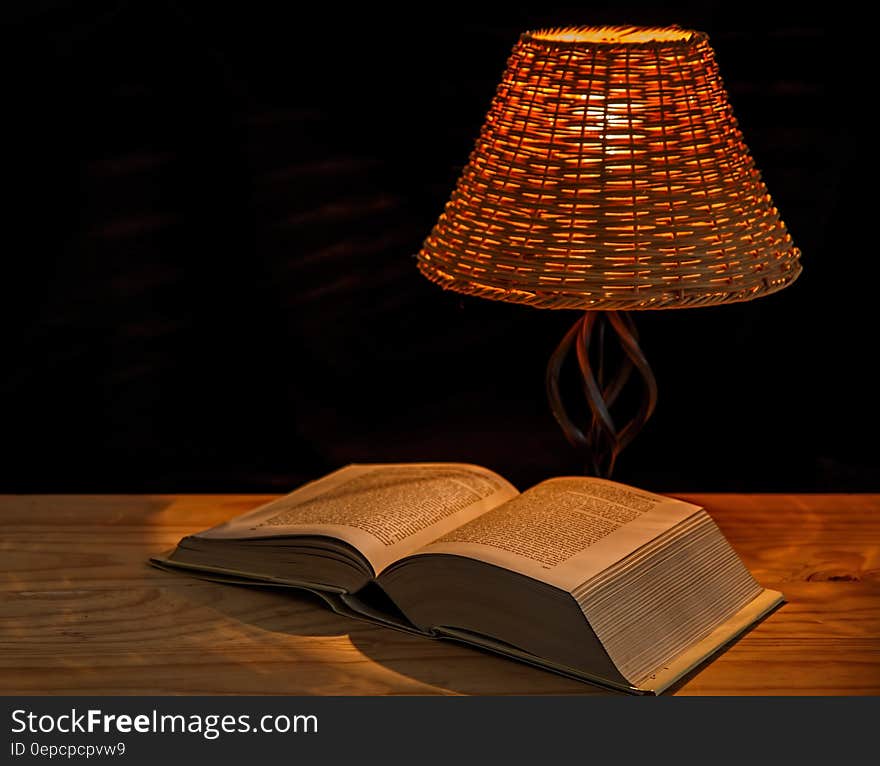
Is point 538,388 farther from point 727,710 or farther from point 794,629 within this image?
point 727,710

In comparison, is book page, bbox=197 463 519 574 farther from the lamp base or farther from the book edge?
the book edge

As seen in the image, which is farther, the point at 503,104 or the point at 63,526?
the point at 63,526

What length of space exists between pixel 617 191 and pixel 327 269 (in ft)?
1.96

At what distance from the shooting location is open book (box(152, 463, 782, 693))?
113cm

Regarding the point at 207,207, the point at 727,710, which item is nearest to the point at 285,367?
the point at 207,207

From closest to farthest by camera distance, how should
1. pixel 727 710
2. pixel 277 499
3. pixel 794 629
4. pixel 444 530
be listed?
1. pixel 727 710
2. pixel 794 629
3. pixel 444 530
4. pixel 277 499

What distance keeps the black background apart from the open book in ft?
1.15

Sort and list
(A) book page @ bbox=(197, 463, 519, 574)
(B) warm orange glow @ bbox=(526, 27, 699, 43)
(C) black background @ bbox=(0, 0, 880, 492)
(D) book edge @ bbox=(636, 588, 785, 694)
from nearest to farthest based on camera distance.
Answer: (D) book edge @ bbox=(636, 588, 785, 694), (A) book page @ bbox=(197, 463, 519, 574), (B) warm orange glow @ bbox=(526, 27, 699, 43), (C) black background @ bbox=(0, 0, 880, 492)

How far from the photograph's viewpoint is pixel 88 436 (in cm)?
177

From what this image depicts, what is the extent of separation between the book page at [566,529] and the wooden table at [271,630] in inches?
3.7

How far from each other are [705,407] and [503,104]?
2.15 feet

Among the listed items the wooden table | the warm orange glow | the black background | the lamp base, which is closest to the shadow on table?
the wooden table

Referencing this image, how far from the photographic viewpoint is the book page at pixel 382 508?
128cm

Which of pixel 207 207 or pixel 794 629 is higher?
pixel 207 207
